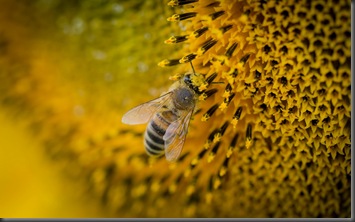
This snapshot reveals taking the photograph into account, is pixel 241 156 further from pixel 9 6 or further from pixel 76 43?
pixel 9 6

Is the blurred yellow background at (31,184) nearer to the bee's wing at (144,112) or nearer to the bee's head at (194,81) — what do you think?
the bee's wing at (144,112)

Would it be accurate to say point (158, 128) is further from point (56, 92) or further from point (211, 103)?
point (56, 92)

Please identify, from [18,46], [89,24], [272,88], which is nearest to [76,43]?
[89,24]

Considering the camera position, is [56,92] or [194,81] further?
[56,92]

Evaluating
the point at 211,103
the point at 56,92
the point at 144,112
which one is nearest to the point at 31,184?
the point at 56,92

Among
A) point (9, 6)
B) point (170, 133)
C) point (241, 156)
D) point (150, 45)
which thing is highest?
point (9, 6)

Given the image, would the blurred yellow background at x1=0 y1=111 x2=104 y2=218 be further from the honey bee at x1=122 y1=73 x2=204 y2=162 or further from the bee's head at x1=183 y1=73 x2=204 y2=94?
the bee's head at x1=183 y1=73 x2=204 y2=94

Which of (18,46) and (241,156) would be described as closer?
(241,156)

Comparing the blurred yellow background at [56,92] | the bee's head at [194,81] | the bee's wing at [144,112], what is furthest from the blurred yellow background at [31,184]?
the bee's head at [194,81]
